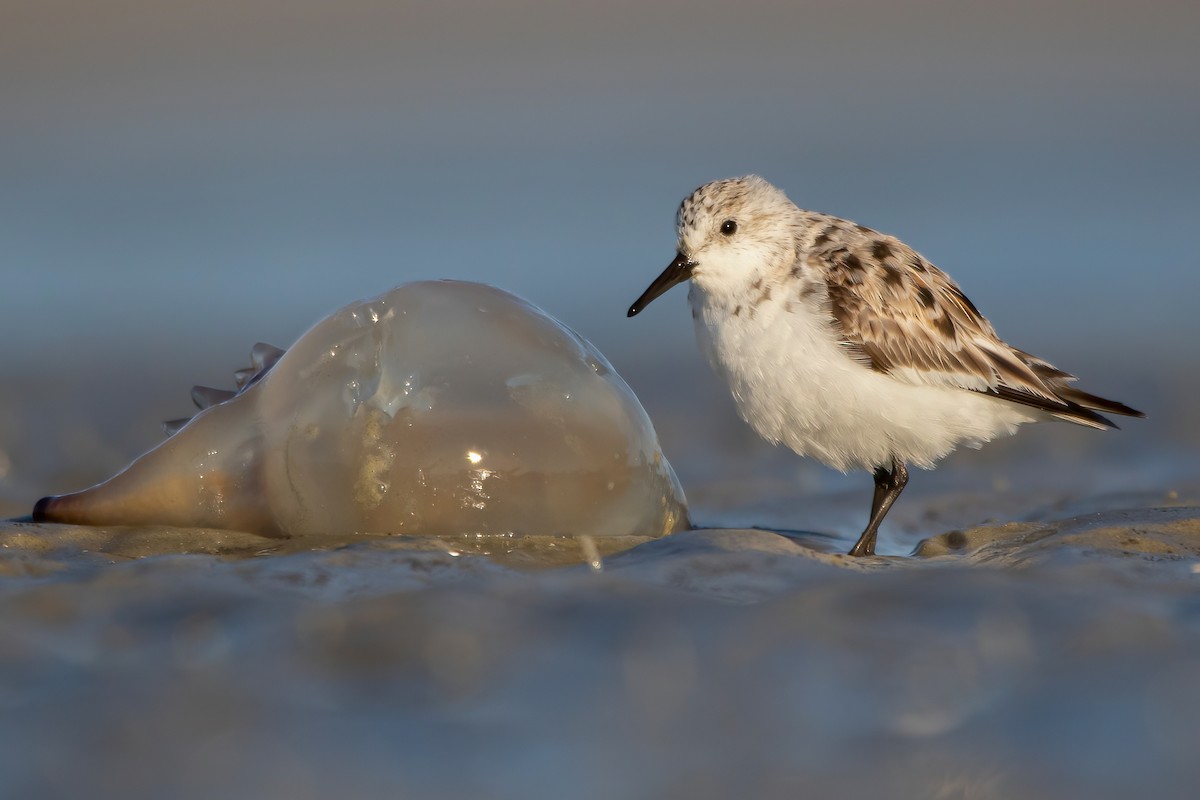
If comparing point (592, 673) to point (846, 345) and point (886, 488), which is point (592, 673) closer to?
point (846, 345)

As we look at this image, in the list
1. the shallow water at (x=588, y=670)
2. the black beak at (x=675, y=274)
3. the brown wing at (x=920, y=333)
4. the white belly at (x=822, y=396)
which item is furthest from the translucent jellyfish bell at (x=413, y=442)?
the brown wing at (x=920, y=333)

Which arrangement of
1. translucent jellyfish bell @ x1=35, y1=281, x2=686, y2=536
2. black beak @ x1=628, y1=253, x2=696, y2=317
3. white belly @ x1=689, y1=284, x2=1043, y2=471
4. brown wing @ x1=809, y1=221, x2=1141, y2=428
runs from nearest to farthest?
translucent jellyfish bell @ x1=35, y1=281, x2=686, y2=536, white belly @ x1=689, y1=284, x2=1043, y2=471, brown wing @ x1=809, y1=221, x2=1141, y2=428, black beak @ x1=628, y1=253, x2=696, y2=317

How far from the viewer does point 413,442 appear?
14.4 ft

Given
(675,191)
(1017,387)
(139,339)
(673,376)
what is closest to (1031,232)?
(675,191)

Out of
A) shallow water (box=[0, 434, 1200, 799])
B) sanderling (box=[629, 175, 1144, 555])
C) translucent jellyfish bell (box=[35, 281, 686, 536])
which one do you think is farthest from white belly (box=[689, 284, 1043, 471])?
shallow water (box=[0, 434, 1200, 799])

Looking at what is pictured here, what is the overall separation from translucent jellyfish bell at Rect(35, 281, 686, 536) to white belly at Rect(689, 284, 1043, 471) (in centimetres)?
68

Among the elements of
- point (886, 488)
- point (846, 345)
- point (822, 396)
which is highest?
point (846, 345)

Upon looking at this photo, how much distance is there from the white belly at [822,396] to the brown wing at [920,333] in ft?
0.22

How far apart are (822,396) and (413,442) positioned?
162cm

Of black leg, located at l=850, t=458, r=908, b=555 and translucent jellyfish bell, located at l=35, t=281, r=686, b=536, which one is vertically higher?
translucent jellyfish bell, located at l=35, t=281, r=686, b=536

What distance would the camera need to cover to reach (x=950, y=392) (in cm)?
542

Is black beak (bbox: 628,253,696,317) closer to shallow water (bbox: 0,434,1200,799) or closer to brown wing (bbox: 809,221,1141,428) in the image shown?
brown wing (bbox: 809,221,1141,428)

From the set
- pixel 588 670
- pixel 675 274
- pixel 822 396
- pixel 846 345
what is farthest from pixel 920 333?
pixel 588 670

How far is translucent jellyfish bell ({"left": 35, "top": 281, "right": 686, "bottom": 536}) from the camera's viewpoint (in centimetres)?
440
